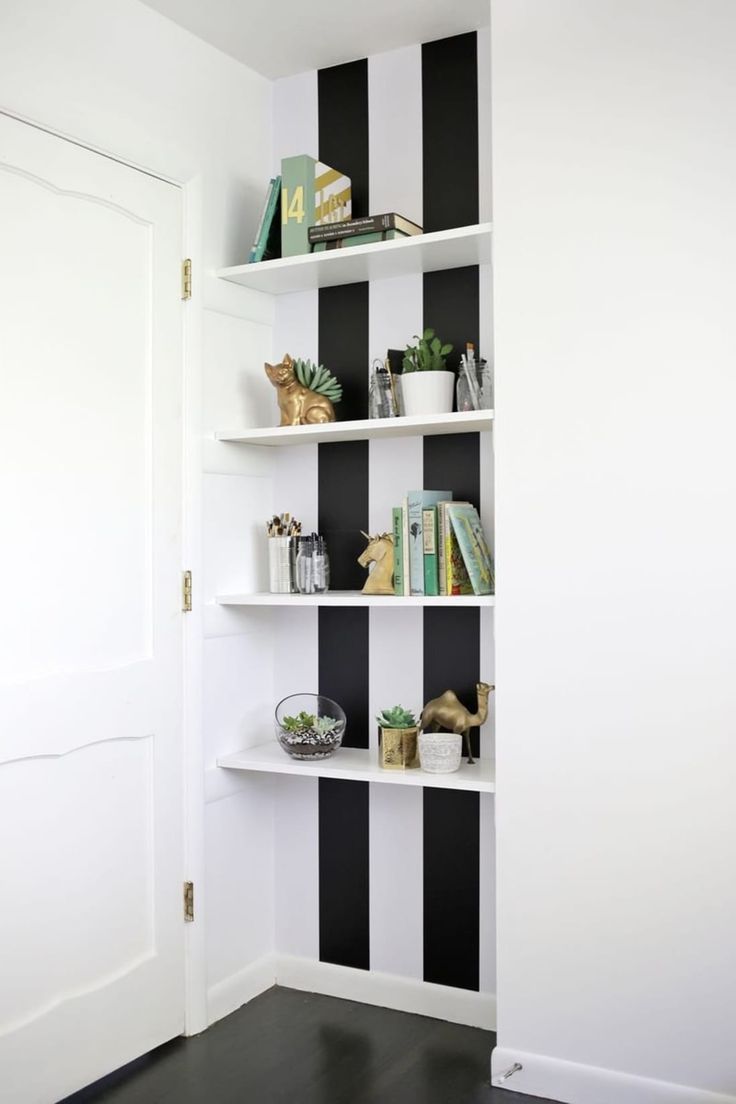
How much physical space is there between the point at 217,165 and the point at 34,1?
669 millimetres

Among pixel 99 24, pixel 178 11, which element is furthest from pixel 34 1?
pixel 178 11

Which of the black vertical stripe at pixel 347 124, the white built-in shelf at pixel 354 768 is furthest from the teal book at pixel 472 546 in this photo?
the black vertical stripe at pixel 347 124

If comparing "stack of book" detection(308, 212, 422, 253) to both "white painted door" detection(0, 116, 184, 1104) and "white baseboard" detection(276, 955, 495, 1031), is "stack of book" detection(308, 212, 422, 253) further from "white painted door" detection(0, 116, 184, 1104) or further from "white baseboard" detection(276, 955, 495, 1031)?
"white baseboard" detection(276, 955, 495, 1031)

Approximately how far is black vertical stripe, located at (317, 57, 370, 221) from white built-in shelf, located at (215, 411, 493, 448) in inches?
26.5

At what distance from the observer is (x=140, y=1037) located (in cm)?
256

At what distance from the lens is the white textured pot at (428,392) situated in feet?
8.69


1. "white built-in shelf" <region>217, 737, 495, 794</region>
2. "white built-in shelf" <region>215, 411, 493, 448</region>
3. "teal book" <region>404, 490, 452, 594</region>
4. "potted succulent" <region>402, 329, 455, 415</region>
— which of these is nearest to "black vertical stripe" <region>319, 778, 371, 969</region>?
"white built-in shelf" <region>217, 737, 495, 794</region>

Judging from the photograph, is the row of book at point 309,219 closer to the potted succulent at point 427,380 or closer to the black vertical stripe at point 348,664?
the potted succulent at point 427,380

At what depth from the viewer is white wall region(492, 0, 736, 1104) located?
2225mm

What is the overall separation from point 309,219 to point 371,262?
0.21 metres

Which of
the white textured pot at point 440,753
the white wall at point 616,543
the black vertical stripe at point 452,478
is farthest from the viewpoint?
the black vertical stripe at point 452,478

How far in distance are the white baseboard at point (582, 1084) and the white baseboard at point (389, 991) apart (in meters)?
0.30

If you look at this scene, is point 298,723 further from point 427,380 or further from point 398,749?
point 427,380

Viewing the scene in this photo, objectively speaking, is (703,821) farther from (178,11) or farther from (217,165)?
(178,11)
